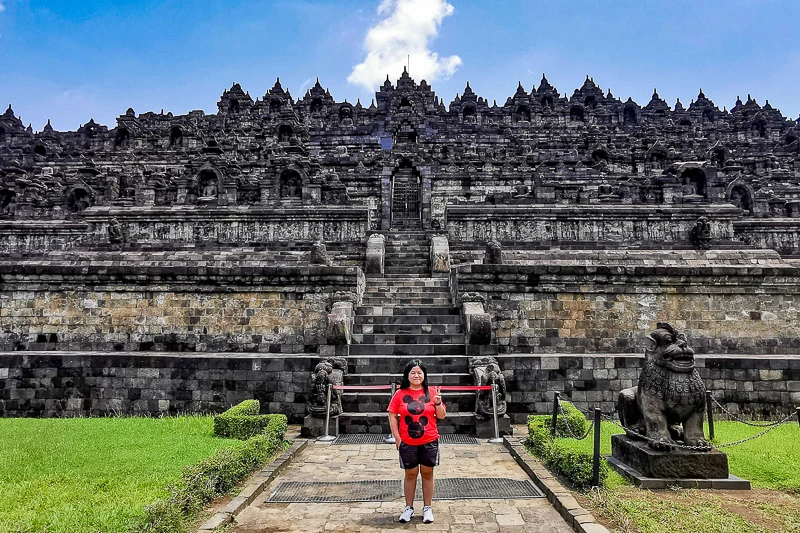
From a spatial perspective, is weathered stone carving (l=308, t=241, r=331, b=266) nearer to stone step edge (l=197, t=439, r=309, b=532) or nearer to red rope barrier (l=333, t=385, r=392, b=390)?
red rope barrier (l=333, t=385, r=392, b=390)

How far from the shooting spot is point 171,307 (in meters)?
12.4

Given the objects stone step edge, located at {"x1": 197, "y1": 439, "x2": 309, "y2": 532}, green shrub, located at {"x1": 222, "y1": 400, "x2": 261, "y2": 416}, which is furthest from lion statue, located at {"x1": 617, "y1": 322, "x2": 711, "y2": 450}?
green shrub, located at {"x1": 222, "y1": 400, "x2": 261, "y2": 416}

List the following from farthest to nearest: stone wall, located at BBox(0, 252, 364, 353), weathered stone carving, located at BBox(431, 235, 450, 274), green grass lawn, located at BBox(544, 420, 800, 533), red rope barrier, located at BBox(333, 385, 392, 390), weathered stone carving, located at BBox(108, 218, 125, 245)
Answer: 1. weathered stone carving, located at BBox(108, 218, 125, 245)
2. weathered stone carving, located at BBox(431, 235, 450, 274)
3. stone wall, located at BBox(0, 252, 364, 353)
4. red rope barrier, located at BBox(333, 385, 392, 390)
5. green grass lawn, located at BBox(544, 420, 800, 533)

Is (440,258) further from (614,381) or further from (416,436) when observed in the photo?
(416,436)

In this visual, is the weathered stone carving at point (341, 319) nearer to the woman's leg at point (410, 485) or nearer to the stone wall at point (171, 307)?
the stone wall at point (171, 307)

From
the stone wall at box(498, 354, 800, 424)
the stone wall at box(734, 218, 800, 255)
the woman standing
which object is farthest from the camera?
the stone wall at box(734, 218, 800, 255)

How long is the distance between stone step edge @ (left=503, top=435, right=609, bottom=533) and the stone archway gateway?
1482 centimetres

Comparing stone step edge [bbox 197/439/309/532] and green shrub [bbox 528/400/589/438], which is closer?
stone step edge [bbox 197/439/309/532]

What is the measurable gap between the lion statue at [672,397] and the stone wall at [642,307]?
5.32m

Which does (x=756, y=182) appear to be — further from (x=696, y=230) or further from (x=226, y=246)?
(x=226, y=246)

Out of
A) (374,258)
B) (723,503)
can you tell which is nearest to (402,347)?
(374,258)

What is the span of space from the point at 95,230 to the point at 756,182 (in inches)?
Answer: 1249

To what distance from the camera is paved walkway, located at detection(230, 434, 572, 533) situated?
5012mm

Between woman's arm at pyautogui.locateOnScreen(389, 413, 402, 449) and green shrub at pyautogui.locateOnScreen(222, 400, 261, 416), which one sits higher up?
woman's arm at pyautogui.locateOnScreen(389, 413, 402, 449)
